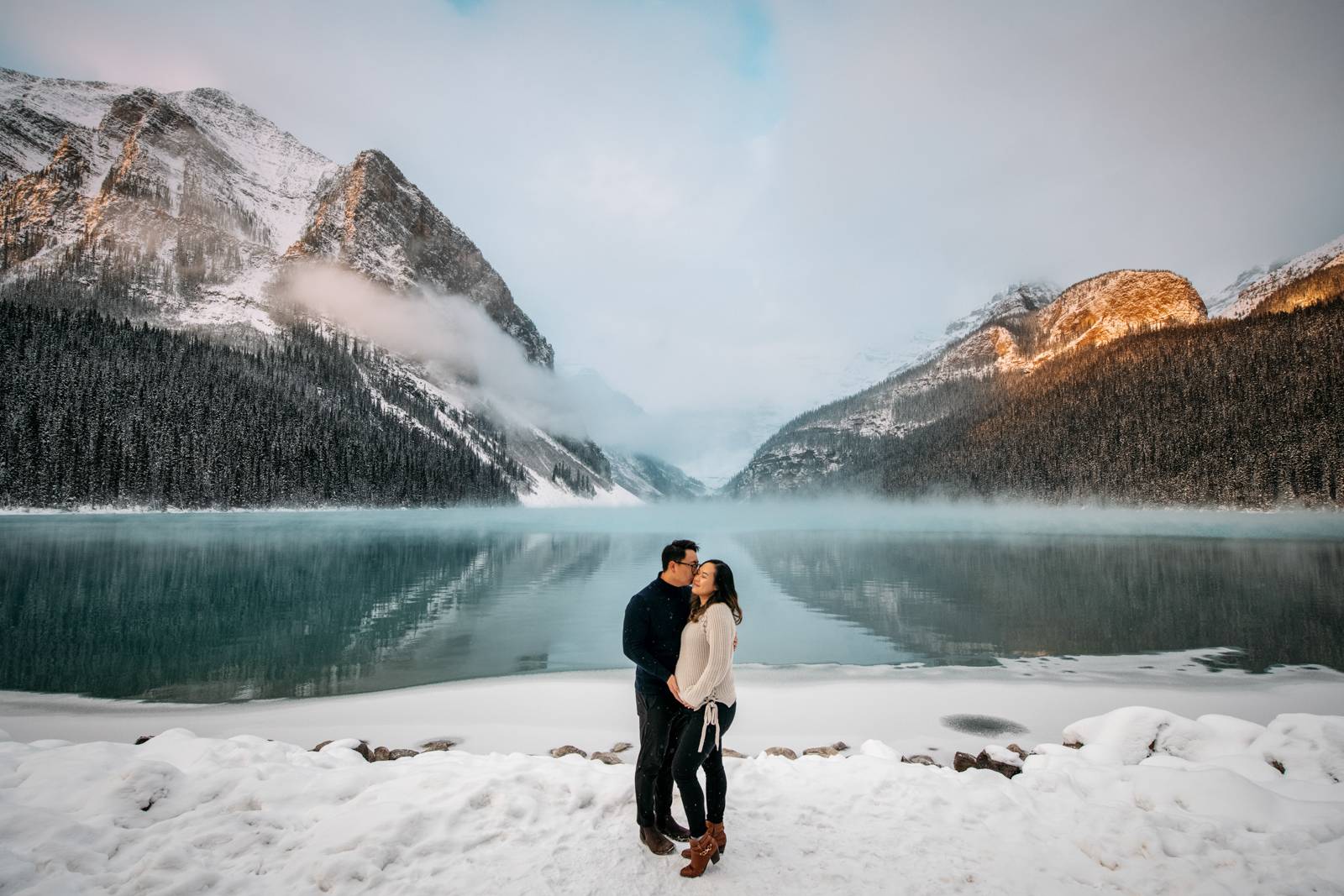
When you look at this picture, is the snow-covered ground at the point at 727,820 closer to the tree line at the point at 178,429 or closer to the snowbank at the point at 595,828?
the snowbank at the point at 595,828

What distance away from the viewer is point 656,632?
4.98 metres

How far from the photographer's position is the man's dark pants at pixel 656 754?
16.5ft

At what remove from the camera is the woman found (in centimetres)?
468

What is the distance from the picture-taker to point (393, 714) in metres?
11.0

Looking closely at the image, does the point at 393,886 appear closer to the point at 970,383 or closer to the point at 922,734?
the point at 922,734

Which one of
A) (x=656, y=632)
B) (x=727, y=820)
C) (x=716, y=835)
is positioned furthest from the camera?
(x=727, y=820)

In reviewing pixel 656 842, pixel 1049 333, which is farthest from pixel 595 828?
pixel 1049 333

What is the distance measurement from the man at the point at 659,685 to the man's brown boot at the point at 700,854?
367 mm

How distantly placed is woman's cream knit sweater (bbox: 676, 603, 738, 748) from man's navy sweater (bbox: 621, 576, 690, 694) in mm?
127

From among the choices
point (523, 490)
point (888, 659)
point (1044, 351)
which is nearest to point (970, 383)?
point (1044, 351)

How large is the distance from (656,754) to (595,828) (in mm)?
946

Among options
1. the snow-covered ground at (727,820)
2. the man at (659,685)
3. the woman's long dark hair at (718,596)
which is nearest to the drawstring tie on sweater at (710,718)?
the man at (659,685)

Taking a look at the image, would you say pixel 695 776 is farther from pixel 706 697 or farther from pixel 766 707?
pixel 766 707

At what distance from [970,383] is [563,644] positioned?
188 metres
